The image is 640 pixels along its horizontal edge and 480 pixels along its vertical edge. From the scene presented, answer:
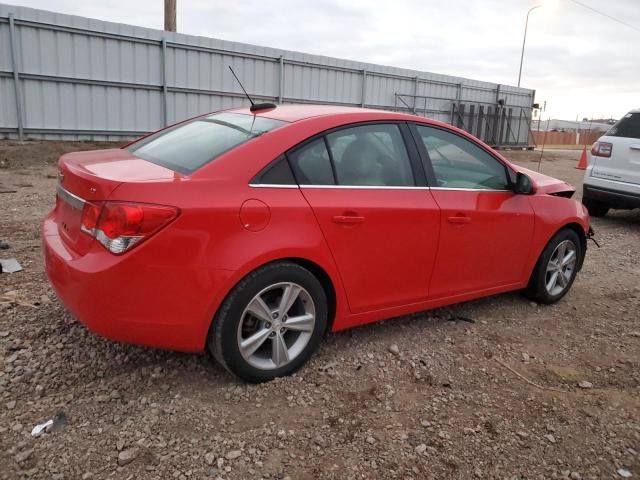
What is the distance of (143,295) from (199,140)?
1118 mm

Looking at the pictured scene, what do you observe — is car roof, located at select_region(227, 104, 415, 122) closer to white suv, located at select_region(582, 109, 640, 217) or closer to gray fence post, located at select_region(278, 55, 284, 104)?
white suv, located at select_region(582, 109, 640, 217)

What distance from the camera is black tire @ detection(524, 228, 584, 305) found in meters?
4.40

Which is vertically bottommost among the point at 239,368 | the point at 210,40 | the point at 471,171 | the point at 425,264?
the point at 239,368

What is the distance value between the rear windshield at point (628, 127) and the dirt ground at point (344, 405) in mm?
4673

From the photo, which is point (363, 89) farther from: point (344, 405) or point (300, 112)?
point (344, 405)

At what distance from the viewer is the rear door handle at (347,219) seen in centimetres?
303

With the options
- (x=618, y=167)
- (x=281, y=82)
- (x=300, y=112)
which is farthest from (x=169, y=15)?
(x=300, y=112)

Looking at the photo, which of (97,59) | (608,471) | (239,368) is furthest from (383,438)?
(97,59)

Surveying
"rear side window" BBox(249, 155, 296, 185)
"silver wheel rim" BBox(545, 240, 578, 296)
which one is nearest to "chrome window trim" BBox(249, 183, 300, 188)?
"rear side window" BBox(249, 155, 296, 185)

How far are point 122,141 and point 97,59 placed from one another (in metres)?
2.03

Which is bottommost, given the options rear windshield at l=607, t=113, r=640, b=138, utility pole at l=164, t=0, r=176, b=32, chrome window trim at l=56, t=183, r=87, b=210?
chrome window trim at l=56, t=183, r=87, b=210

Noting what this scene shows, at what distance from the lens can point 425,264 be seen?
3523mm

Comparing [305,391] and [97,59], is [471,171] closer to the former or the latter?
[305,391]

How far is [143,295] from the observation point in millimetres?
2525
